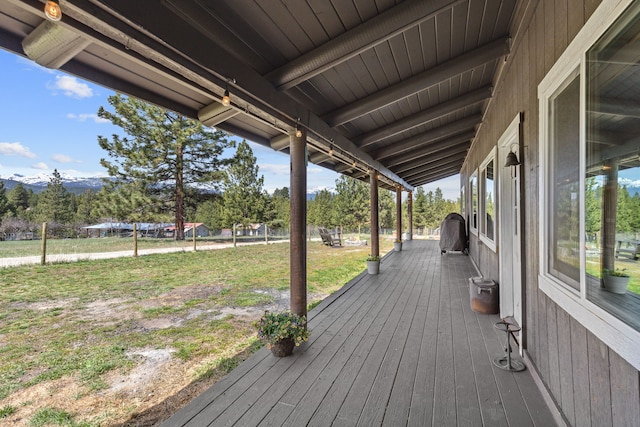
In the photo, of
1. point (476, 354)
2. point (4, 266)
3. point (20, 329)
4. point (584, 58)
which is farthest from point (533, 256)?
point (4, 266)

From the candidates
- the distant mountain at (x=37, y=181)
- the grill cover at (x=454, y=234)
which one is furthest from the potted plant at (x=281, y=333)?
the distant mountain at (x=37, y=181)

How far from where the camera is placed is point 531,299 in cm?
238

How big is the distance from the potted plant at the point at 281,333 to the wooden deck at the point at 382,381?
9 centimetres

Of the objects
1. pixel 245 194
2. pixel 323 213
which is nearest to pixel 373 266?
pixel 245 194

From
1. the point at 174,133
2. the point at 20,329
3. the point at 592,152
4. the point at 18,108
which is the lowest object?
the point at 20,329

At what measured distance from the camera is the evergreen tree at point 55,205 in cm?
2871

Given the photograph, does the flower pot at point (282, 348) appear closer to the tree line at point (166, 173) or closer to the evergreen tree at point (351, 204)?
the tree line at point (166, 173)

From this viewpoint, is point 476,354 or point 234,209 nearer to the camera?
point 476,354

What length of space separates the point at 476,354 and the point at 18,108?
239 feet

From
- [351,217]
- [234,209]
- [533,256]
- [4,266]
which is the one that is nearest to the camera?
[533,256]

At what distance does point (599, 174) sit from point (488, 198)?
155 inches

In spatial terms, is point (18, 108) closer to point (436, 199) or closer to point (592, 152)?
point (436, 199)

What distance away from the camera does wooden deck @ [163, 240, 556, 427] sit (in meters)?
1.93

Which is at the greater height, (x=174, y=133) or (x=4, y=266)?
(x=174, y=133)
